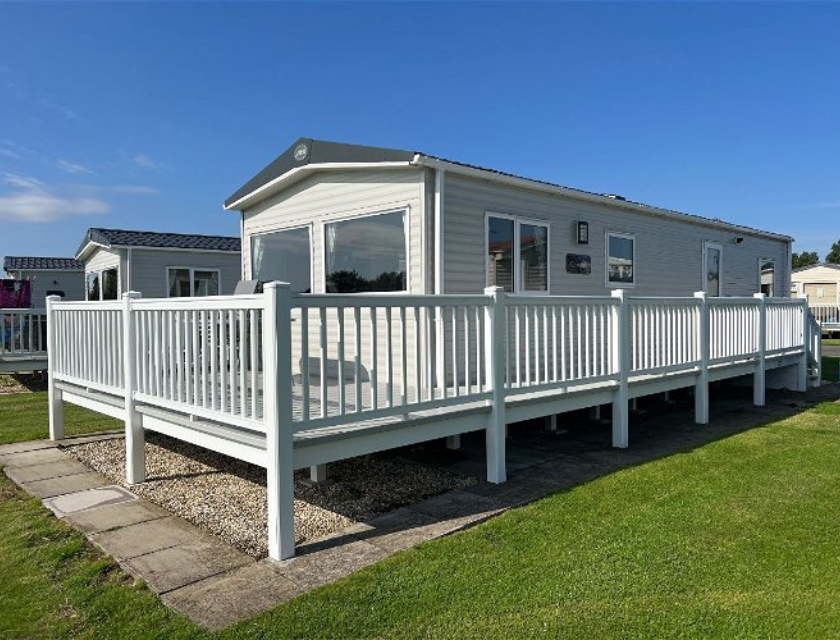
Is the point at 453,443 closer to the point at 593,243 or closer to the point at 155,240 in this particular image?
the point at 593,243

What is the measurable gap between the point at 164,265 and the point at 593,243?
11607mm

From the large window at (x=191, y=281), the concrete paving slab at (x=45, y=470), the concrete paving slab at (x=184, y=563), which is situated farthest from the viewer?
the large window at (x=191, y=281)

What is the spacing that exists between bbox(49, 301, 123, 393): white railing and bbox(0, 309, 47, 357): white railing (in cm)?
490

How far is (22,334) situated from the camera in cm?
1071

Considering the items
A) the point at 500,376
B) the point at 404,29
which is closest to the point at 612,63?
the point at 404,29

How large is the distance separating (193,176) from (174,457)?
540 inches

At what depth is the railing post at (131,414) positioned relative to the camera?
15.9 ft

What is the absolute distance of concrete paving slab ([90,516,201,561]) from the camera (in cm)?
341

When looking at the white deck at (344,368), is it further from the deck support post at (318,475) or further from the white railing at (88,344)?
the deck support post at (318,475)


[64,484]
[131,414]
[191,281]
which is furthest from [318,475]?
[191,281]

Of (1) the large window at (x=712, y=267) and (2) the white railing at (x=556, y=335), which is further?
(1) the large window at (x=712, y=267)

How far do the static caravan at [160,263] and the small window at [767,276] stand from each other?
12677 mm

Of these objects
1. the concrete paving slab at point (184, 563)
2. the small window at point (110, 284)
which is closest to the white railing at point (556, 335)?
the concrete paving slab at point (184, 563)

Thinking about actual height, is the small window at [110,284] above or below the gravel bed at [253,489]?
above
